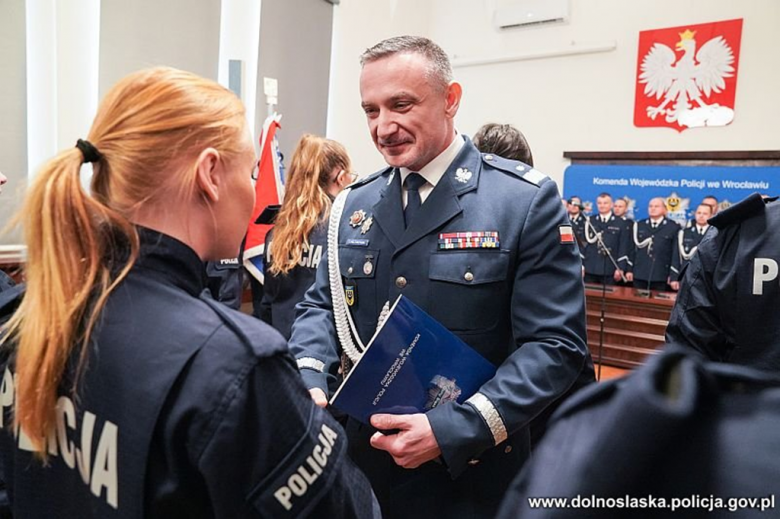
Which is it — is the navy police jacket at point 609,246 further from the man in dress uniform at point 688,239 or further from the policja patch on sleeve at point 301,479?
the policja patch on sleeve at point 301,479

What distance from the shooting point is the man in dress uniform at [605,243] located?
20.3 feet

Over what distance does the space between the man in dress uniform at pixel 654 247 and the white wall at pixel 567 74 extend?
0.79 metres

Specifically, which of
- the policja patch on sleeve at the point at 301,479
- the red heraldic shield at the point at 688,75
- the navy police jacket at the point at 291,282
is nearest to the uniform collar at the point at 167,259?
the policja patch on sleeve at the point at 301,479

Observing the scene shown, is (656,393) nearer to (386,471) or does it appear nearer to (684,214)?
(386,471)

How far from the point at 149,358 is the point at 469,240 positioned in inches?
28.2

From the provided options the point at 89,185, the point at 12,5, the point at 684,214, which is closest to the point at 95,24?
the point at 12,5

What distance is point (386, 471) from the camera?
1.20 m

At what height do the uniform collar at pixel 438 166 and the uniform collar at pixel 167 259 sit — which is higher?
the uniform collar at pixel 438 166

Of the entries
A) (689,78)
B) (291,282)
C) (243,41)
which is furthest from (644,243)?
(291,282)

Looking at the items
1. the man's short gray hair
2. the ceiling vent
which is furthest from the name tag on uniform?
the ceiling vent

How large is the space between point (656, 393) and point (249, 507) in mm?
493

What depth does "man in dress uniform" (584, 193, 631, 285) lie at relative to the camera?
20.3 feet

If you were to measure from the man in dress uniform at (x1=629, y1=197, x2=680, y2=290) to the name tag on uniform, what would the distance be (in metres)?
5.37

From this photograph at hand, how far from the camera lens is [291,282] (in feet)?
7.61
